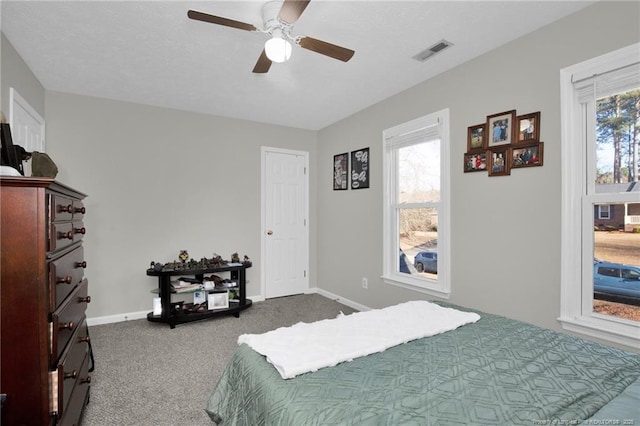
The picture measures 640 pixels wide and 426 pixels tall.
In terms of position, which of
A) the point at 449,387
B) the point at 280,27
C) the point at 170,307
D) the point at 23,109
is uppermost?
the point at 280,27

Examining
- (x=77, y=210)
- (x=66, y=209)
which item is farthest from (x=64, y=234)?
(x=77, y=210)

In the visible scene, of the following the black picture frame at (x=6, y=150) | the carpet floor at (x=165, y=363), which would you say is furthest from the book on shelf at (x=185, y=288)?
the black picture frame at (x=6, y=150)

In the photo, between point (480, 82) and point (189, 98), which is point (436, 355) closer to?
point (480, 82)

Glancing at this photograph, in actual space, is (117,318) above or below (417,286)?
below

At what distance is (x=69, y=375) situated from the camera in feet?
4.76

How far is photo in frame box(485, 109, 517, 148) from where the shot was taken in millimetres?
2461

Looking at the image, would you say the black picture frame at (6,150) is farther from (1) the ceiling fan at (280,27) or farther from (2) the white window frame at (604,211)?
(2) the white window frame at (604,211)

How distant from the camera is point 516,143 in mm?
2428

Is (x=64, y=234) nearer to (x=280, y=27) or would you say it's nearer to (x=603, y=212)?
(x=280, y=27)

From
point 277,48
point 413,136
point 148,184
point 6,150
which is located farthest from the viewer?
point 148,184

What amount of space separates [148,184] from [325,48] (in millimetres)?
2896

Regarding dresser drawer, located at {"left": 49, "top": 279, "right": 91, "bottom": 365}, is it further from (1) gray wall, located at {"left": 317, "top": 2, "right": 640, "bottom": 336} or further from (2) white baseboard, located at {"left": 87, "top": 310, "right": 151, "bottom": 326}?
(1) gray wall, located at {"left": 317, "top": 2, "right": 640, "bottom": 336}

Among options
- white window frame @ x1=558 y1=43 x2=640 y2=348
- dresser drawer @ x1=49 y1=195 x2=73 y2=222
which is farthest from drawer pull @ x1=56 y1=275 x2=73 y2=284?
white window frame @ x1=558 y1=43 x2=640 y2=348

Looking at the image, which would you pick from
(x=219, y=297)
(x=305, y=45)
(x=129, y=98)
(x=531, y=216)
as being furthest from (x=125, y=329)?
(x=531, y=216)
